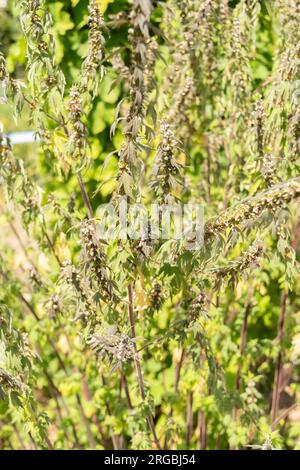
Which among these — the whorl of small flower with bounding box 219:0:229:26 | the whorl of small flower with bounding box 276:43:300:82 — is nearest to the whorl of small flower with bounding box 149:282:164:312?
the whorl of small flower with bounding box 276:43:300:82

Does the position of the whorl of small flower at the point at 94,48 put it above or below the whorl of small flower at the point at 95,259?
above

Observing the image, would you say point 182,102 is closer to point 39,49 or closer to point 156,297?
point 39,49

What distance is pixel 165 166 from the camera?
2020mm

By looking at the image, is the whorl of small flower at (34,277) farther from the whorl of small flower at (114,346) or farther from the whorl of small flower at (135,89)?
the whorl of small flower at (135,89)

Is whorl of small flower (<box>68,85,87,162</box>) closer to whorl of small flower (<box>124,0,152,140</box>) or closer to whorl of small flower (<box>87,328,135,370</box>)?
whorl of small flower (<box>124,0,152,140</box>)

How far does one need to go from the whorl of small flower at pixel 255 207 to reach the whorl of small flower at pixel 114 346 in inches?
18.5

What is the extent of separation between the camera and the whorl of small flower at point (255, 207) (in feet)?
6.02

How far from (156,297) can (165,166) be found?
26.0 inches

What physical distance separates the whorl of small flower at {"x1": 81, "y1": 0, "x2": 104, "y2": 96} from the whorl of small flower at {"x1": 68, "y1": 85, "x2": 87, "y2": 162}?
62 mm

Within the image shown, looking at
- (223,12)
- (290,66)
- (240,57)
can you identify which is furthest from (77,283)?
(223,12)

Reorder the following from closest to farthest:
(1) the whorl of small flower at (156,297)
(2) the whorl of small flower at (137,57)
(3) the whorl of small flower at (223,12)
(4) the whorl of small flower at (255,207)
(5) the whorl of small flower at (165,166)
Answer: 1. (2) the whorl of small flower at (137,57)
2. (4) the whorl of small flower at (255,207)
3. (5) the whorl of small flower at (165,166)
4. (1) the whorl of small flower at (156,297)
5. (3) the whorl of small flower at (223,12)

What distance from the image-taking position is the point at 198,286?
233 cm

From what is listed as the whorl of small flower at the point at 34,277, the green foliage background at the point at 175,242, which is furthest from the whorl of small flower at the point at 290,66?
the whorl of small flower at the point at 34,277
